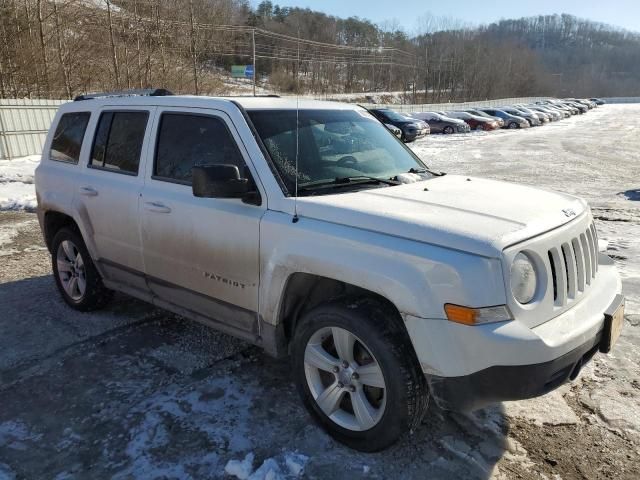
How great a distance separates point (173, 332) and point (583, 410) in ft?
10.4

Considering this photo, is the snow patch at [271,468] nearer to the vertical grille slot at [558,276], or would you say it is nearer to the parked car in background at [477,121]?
the vertical grille slot at [558,276]

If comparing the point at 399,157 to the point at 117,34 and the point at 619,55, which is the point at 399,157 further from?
the point at 619,55

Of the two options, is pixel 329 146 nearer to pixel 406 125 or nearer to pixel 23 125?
pixel 23 125

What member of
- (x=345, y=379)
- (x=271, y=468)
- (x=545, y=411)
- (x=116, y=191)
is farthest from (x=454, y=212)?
(x=116, y=191)

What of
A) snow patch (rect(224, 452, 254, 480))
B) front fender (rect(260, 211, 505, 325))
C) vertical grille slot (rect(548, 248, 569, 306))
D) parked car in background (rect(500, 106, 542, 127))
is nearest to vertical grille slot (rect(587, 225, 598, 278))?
vertical grille slot (rect(548, 248, 569, 306))

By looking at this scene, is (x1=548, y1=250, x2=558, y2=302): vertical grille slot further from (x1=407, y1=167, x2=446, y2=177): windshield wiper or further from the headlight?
(x1=407, y1=167, x2=446, y2=177): windshield wiper

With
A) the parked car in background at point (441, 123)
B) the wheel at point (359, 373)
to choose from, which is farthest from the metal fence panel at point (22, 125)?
the parked car in background at point (441, 123)

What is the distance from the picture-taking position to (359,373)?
2.74 metres

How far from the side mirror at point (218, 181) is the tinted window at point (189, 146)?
0.29 meters

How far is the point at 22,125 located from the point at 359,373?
1722cm

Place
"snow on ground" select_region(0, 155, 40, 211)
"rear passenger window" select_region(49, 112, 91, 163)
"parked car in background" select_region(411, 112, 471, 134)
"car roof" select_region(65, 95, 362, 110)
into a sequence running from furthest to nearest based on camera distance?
"parked car in background" select_region(411, 112, 471, 134)
"snow on ground" select_region(0, 155, 40, 211)
"rear passenger window" select_region(49, 112, 91, 163)
"car roof" select_region(65, 95, 362, 110)

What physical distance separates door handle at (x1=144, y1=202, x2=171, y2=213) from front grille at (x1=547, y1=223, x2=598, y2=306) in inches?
98.0

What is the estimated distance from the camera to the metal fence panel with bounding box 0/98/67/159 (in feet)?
51.2

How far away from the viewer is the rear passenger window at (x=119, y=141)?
3.92 meters
